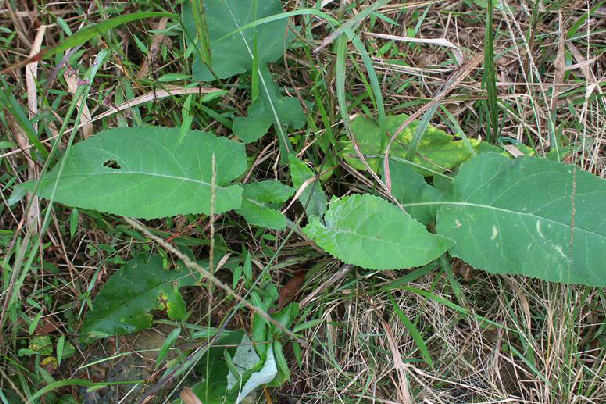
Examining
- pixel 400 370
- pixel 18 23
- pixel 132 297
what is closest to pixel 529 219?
pixel 400 370

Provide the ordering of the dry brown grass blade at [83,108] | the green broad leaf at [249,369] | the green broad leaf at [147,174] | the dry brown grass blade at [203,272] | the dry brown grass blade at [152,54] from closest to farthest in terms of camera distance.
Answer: the dry brown grass blade at [203,272] < the green broad leaf at [147,174] < the green broad leaf at [249,369] < the dry brown grass blade at [83,108] < the dry brown grass blade at [152,54]

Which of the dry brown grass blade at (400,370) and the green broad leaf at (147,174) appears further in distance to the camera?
the dry brown grass blade at (400,370)

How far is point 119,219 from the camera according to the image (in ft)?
6.66

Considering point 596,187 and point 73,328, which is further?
point 73,328

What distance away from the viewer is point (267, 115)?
200cm

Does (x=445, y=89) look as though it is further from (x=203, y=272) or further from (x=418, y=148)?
(x=203, y=272)

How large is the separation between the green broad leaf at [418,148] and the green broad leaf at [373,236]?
226 millimetres

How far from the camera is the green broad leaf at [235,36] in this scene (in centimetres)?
196

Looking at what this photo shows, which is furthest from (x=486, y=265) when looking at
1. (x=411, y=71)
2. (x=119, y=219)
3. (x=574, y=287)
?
(x=119, y=219)

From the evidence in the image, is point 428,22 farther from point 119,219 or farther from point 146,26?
point 119,219

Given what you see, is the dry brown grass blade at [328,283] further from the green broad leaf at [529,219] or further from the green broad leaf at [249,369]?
the green broad leaf at [529,219]

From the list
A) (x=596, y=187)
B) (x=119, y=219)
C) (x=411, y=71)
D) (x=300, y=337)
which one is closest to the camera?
(x=596, y=187)

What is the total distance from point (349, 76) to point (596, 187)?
0.98 metres

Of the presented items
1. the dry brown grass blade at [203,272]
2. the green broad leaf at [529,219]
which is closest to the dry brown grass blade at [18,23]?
the dry brown grass blade at [203,272]
